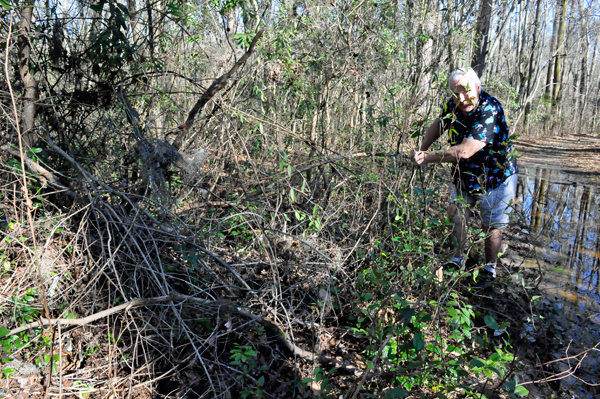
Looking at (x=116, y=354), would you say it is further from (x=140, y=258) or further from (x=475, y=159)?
(x=475, y=159)

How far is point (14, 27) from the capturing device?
9.96 ft

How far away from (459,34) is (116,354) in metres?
4.87

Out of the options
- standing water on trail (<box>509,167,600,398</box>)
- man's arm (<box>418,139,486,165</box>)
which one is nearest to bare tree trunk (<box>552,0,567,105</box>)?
standing water on trail (<box>509,167,600,398</box>)

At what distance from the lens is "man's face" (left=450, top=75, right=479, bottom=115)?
3.02 meters

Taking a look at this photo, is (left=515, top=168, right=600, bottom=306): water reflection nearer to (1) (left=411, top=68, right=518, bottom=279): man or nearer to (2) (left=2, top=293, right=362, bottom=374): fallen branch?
(1) (left=411, top=68, right=518, bottom=279): man

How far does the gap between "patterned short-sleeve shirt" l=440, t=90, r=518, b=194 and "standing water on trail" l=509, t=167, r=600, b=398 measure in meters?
0.33

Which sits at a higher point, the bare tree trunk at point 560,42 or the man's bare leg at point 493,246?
the bare tree trunk at point 560,42

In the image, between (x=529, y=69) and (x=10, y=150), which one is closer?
(x=10, y=150)

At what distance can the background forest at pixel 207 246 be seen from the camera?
2.31 metres

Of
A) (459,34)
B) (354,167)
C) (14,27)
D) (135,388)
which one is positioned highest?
(459,34)

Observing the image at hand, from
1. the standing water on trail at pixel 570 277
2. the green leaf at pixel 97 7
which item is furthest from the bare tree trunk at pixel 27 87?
the standing water on trail at pixel 570 277

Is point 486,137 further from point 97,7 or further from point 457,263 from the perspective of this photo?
point 97,7

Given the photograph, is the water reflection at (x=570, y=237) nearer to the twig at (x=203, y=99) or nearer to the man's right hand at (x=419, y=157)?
the man's right hand at (x=419, y=157)

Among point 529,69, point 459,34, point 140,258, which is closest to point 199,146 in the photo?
point 140,258
